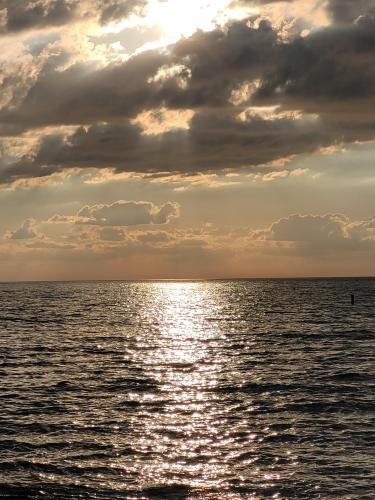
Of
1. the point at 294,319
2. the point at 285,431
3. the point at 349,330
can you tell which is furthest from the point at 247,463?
the point at 294,319

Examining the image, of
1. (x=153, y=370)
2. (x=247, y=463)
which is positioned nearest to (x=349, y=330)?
(x=153, y=370)

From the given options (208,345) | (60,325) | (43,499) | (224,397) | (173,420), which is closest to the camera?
(43,499)

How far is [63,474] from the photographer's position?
24141 mm

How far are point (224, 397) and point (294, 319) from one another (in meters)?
66.7

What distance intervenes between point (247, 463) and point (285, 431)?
16.9 ft

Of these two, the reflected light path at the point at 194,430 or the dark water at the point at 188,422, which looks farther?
the reflected light path at the point at 194,430

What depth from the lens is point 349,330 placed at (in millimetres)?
80875

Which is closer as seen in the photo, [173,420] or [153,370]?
[173,420]

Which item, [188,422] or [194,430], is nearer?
[194,430]

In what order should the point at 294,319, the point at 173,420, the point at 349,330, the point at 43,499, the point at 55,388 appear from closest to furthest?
1. the point at 43,499
2. the point at 173,420
3. the point at 55,388
4. the point at 349,330
5. the point at 294,319

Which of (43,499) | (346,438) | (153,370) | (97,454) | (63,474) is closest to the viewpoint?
(43,499)

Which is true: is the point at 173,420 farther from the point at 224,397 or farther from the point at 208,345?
the point at 208,345

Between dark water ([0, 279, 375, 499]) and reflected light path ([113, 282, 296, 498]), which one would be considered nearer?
dark water ([0, 279, 375, 499])

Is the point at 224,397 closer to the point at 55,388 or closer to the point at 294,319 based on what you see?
the point at 55,388
